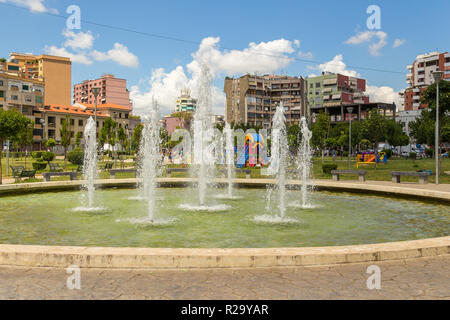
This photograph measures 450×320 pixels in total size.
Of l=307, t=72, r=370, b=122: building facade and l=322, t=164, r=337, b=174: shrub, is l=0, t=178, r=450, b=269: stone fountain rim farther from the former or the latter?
l=307, t=72, r=370, b=122: building facade

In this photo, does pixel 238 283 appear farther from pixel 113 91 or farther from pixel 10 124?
pixel 113 91

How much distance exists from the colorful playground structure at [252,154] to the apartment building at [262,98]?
2187 inches

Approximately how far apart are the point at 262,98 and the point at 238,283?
299 feet

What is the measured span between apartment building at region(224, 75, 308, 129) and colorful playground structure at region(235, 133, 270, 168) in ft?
182

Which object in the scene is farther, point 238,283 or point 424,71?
point 424,71

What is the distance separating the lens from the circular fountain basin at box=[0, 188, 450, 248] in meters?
7.36

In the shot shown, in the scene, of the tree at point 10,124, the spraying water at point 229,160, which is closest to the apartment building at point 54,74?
the spraying water at point 229,160

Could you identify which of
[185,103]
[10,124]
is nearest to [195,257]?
[10,124]

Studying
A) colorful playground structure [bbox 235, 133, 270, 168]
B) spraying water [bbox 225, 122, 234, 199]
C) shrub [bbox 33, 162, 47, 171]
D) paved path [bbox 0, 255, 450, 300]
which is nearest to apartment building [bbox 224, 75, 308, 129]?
colorful playground structure [bbox 235, 133, 270, 168]

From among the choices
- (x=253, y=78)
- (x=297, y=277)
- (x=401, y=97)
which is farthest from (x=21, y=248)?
(x=401, y=97)

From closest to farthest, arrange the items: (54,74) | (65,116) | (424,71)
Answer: (65,116), (54,74), (424,71)

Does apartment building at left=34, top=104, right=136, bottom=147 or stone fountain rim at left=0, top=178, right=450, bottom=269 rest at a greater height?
apartment building at left=34, top=104, right=136, bottom=147

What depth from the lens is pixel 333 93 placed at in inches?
3799

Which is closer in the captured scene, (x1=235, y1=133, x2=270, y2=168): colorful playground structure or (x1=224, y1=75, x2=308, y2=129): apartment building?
(x1=235, y1=133, x2=270, y2=168): colorful playground structure
